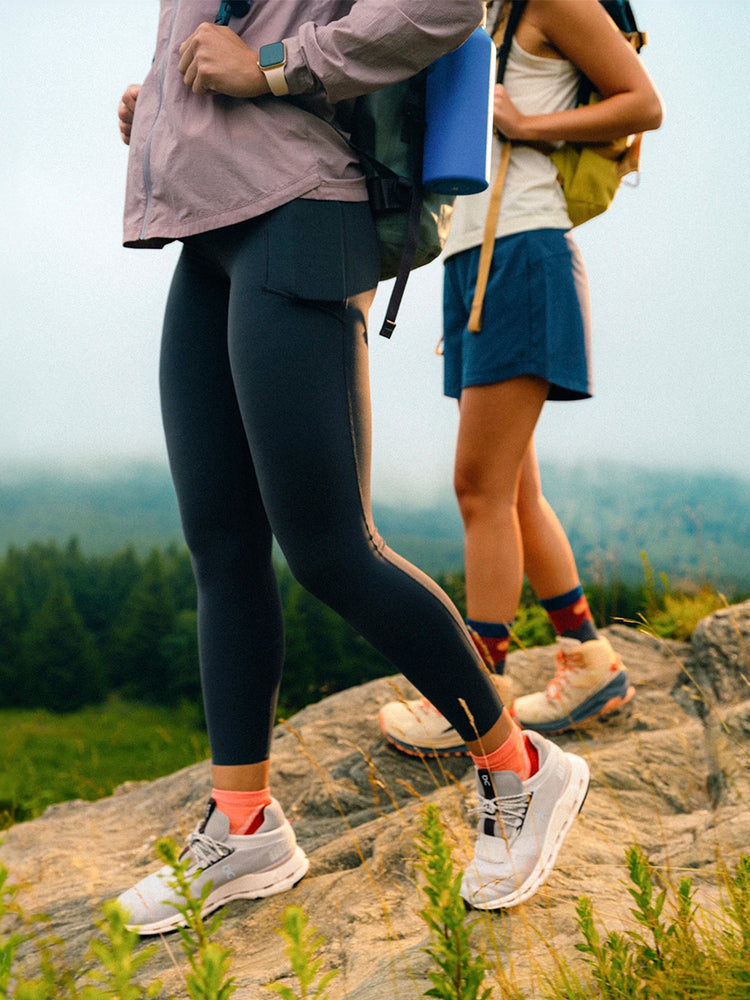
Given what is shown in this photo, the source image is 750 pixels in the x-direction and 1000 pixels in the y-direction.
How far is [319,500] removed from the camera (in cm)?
171

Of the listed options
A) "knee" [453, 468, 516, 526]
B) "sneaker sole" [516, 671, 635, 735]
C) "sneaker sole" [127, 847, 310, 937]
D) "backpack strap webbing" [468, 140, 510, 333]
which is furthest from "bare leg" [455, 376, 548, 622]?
"sneaker sole" [127, 847, 310, 937]

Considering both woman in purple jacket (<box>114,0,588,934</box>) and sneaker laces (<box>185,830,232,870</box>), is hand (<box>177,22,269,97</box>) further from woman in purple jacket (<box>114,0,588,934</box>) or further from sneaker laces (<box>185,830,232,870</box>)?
sneaker laces (<box>185,830,232,870</box>)

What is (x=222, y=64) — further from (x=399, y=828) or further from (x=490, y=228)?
(x=399, y=828)

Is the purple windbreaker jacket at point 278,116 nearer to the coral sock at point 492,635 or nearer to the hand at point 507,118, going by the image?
the hand at point 507,118

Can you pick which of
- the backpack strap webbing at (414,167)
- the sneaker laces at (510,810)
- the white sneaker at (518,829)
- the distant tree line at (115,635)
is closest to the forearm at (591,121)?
the backpack strap webbing at (414,167)

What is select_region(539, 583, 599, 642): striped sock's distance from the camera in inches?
121

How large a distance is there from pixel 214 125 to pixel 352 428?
64 centimetres

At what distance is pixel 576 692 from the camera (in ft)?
9.96

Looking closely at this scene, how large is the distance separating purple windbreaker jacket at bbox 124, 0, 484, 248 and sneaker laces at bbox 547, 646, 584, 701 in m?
1.85

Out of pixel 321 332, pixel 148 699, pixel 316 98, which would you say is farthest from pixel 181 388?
pixel 148 699

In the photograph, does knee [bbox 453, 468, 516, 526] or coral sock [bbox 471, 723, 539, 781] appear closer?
coral sock [bbox 471, 723, 539, 781]

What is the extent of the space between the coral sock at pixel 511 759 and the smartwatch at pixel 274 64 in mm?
1348

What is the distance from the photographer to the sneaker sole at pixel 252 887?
1.94 metres

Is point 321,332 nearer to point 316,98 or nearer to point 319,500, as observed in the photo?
point 319,500
